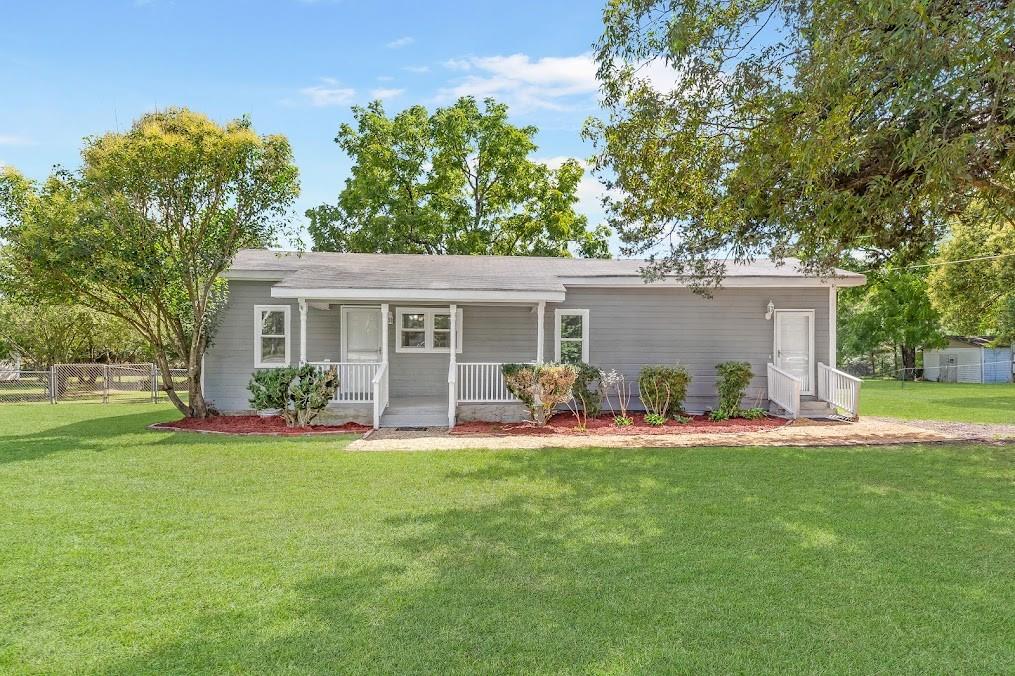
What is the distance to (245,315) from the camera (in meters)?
12.2

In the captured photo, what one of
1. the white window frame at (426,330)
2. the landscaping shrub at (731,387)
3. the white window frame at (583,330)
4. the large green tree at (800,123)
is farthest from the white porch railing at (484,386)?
the landscaping shrub at (731,387)

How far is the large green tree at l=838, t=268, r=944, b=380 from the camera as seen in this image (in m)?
28.4

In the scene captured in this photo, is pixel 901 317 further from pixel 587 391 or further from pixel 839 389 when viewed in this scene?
pixel 587 391

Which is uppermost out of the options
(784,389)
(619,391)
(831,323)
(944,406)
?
(831,323)

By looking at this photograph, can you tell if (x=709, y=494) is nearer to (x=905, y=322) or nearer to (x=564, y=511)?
(x=564, y=511)

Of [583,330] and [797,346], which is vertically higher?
[583,330]

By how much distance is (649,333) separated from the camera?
12773mm

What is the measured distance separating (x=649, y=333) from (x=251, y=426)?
8.17 meters

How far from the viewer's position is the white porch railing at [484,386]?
36.9 feet

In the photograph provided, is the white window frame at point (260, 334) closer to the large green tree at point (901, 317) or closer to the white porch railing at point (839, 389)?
the white porch railing at point (839, 389)

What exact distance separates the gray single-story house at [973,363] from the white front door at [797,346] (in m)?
20.5

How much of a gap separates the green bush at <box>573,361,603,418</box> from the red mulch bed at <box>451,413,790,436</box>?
25 cm

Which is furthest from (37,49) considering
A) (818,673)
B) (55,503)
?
(818,673)

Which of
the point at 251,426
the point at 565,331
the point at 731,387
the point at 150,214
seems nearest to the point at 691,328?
the point at 731,387
